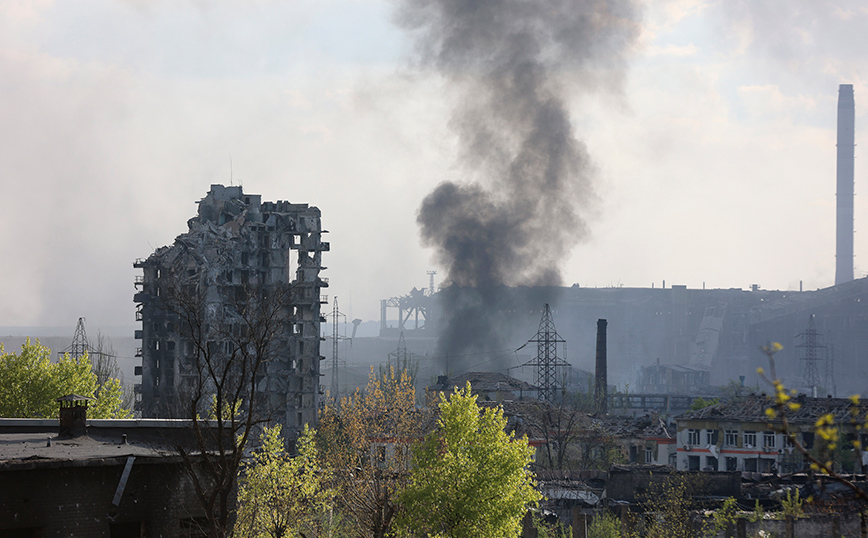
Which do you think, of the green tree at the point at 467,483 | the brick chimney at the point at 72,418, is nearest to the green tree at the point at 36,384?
the brick chimney at the point at 72,418

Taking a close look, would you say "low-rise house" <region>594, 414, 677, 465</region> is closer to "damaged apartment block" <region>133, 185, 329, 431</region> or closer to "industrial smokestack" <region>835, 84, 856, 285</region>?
"damaged apartment block" <region>133, 185, 329, 431</region>

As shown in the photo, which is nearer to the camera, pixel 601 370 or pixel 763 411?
pixel 763 411

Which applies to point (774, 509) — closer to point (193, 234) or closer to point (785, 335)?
point (193, 234)

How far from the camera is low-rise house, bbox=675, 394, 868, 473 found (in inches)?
2534

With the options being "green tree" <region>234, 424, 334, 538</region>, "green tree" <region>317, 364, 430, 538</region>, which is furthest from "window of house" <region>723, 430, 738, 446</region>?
"green tree" <region>234, 424, 334, 538</region>

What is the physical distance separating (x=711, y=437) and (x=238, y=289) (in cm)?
3720

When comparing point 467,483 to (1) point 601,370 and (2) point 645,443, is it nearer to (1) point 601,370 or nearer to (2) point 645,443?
(2) point 645,443

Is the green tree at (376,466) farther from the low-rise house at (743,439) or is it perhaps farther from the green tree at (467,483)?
the low-rise house at (743,439)

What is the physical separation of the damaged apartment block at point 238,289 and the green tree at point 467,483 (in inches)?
1596

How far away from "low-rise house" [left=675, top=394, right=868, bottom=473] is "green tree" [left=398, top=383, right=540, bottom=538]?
4591cm

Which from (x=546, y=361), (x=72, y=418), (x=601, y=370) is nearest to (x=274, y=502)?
(x=72, y=418)

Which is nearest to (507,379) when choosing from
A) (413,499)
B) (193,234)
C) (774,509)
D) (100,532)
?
(193,234)

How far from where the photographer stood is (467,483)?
2270 cm

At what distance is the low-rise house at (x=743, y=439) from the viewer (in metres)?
64.4
